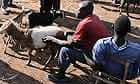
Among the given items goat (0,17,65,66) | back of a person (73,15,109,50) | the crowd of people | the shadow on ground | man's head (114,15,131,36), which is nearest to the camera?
man's head (114,15,131,36)

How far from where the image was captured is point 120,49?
6.46 meters

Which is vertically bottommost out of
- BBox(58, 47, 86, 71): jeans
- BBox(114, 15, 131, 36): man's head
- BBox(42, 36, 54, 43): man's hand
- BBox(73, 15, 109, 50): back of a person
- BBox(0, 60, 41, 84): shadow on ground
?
BBox(0, 60, 41, 84): shadow on ground

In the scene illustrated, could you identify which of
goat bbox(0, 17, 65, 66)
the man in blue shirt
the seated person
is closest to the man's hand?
the seated person

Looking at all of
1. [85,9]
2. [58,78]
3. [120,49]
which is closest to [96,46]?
[120,49]

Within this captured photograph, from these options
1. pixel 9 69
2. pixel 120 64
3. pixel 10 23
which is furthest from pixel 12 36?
pixel 120 64

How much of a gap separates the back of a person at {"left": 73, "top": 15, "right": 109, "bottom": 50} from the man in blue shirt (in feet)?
2.71

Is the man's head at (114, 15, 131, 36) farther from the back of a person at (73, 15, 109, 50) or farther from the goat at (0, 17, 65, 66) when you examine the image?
the goat at (0, 17, 65, 66)

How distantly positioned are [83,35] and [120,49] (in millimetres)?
1115

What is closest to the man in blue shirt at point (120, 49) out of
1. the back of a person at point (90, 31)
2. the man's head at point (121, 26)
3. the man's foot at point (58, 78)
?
the man's head at point (121, 26)

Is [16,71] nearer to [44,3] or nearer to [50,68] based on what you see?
[50,68]

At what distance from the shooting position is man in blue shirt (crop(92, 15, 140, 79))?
20.9 feet

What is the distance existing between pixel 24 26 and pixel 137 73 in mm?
3544

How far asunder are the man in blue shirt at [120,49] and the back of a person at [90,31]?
826 mm

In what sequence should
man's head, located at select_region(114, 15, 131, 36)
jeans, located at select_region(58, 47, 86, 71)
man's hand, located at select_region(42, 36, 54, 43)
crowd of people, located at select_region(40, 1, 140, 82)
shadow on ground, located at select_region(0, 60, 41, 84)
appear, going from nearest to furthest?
1. man's head, located at select_region(114, 15, 131, 36)
2. crowd of people, located at select_region(40, 1, 140, 82)
3. jeans, located at select_region(58, 47, 86, 71)
4. man's hand, located at select_region(42, 36, 54, 43)
5. shadow on ground, located at select_region(0, 60, 41, 84)
